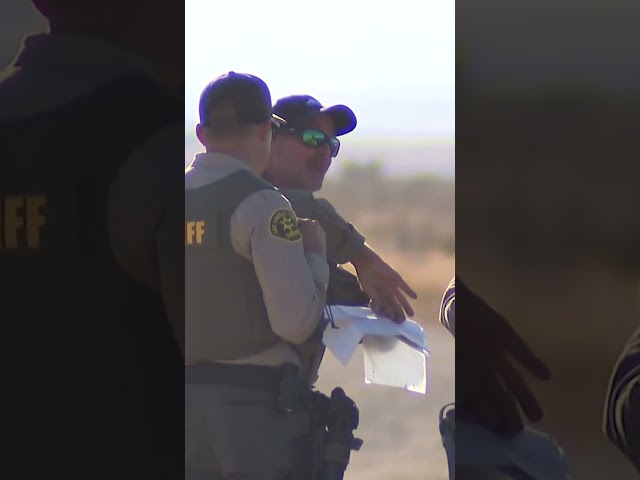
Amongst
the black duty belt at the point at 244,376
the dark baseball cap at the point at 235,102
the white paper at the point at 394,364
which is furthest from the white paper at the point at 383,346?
the dark baseball cap at the point at 235,102

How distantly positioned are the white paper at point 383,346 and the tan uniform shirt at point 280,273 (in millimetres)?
53

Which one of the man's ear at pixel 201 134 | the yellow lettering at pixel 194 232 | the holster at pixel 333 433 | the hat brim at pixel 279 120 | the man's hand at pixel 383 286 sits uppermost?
the hat brim at pixel 279 120

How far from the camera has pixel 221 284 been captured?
167 centimetres

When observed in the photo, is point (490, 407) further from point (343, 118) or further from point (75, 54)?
point (75, 54)

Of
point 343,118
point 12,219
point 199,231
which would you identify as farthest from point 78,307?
point 343,118

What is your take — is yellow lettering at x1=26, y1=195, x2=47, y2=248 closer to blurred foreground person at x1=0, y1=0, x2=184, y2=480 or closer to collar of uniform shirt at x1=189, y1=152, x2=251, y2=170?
blurred foreground person at x1=0, y1=0, x2=184, y2=480

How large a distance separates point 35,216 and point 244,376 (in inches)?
22.9

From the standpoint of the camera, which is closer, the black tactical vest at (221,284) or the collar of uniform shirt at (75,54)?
the black tactical vest at (221,284)

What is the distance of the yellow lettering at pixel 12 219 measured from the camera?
1858mm

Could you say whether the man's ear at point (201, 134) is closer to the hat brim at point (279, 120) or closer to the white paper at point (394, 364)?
the hat brim at point (279, 120)

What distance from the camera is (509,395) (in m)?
1.66

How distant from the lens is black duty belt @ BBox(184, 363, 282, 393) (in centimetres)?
166

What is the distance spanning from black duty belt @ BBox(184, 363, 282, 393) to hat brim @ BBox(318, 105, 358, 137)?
1.53 feet

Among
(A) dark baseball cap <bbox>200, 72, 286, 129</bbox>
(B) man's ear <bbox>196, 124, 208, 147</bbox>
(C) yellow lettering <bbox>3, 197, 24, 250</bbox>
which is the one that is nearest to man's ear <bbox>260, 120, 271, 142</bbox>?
(A) dark baseball cap <bbox>200, 72, 286, 129</bbox>
